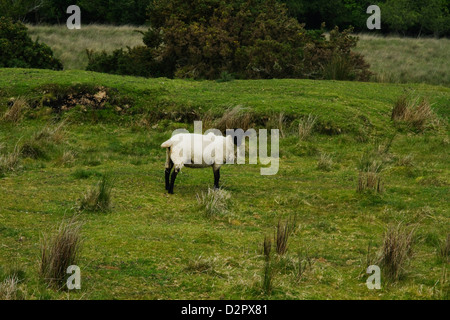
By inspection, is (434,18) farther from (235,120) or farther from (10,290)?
(10,290)

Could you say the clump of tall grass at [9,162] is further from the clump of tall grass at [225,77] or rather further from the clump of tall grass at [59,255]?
the clump of tall grass at [225,77]

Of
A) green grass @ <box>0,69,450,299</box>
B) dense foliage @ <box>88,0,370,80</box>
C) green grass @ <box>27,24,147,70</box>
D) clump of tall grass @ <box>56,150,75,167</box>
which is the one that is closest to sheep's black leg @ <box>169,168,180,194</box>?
green grass @ <box>0,69,450,299</box>

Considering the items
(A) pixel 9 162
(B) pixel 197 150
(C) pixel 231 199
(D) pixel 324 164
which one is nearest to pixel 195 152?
(B) pixel 197 150

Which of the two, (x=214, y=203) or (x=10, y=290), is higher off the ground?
(x=10, y=290)

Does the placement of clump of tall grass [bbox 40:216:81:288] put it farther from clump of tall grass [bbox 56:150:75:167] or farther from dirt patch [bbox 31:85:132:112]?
dirt patch [bbox 31:85:132:112]

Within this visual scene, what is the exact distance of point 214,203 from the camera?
39.2 feet

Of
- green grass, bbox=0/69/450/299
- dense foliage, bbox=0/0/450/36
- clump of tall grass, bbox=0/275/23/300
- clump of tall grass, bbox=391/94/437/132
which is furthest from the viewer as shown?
dense foliage, bbox=0/0/450/36

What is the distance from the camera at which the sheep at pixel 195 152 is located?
13.0 m

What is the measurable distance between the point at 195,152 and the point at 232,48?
Result: 14.2 metres

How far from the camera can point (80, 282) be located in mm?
8273

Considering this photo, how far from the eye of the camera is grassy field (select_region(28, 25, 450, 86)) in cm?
3150

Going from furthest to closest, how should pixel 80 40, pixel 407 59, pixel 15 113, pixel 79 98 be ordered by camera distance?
pixel 407 59
pixel 80 40
pixel 79 98
pixel 15 113

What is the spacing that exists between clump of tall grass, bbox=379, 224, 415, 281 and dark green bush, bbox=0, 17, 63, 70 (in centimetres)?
1980

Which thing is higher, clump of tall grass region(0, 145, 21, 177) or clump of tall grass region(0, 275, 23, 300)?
clump of tall grass region(0, 145, 21, 177)
